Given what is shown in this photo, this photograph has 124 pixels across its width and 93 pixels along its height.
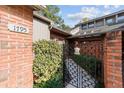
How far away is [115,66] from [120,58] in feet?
0.77

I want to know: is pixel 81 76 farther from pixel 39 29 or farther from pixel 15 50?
pixel 15 50

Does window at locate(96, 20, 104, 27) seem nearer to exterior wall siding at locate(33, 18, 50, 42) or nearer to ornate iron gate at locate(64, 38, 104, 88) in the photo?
exterior wall siding at locate(33, 18, 50, 42)

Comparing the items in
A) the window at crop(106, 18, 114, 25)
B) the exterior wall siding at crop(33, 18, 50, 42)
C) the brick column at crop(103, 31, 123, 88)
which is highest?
the window at crop(106, 18, 114, 25)

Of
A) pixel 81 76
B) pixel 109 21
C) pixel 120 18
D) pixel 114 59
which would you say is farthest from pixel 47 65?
pixel 109 21

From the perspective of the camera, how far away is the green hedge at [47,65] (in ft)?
22.1

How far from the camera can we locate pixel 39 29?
10680 mm

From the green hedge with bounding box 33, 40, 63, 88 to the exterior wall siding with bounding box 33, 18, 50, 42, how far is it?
2715 millimetres

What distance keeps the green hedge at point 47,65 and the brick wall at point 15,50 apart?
2053 millimetres

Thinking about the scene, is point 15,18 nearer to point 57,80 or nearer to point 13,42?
point 13,42

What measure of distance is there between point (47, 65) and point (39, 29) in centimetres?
411

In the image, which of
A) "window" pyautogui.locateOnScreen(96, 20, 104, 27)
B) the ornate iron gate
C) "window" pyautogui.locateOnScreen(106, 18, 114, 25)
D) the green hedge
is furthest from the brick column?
"window" pyautogui.locateOnScreen(96, 20, 104, 27)

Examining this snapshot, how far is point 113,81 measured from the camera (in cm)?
372

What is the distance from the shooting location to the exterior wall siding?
10.0m

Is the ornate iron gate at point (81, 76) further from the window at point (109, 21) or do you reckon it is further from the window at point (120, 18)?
the window at point (109, 21)
